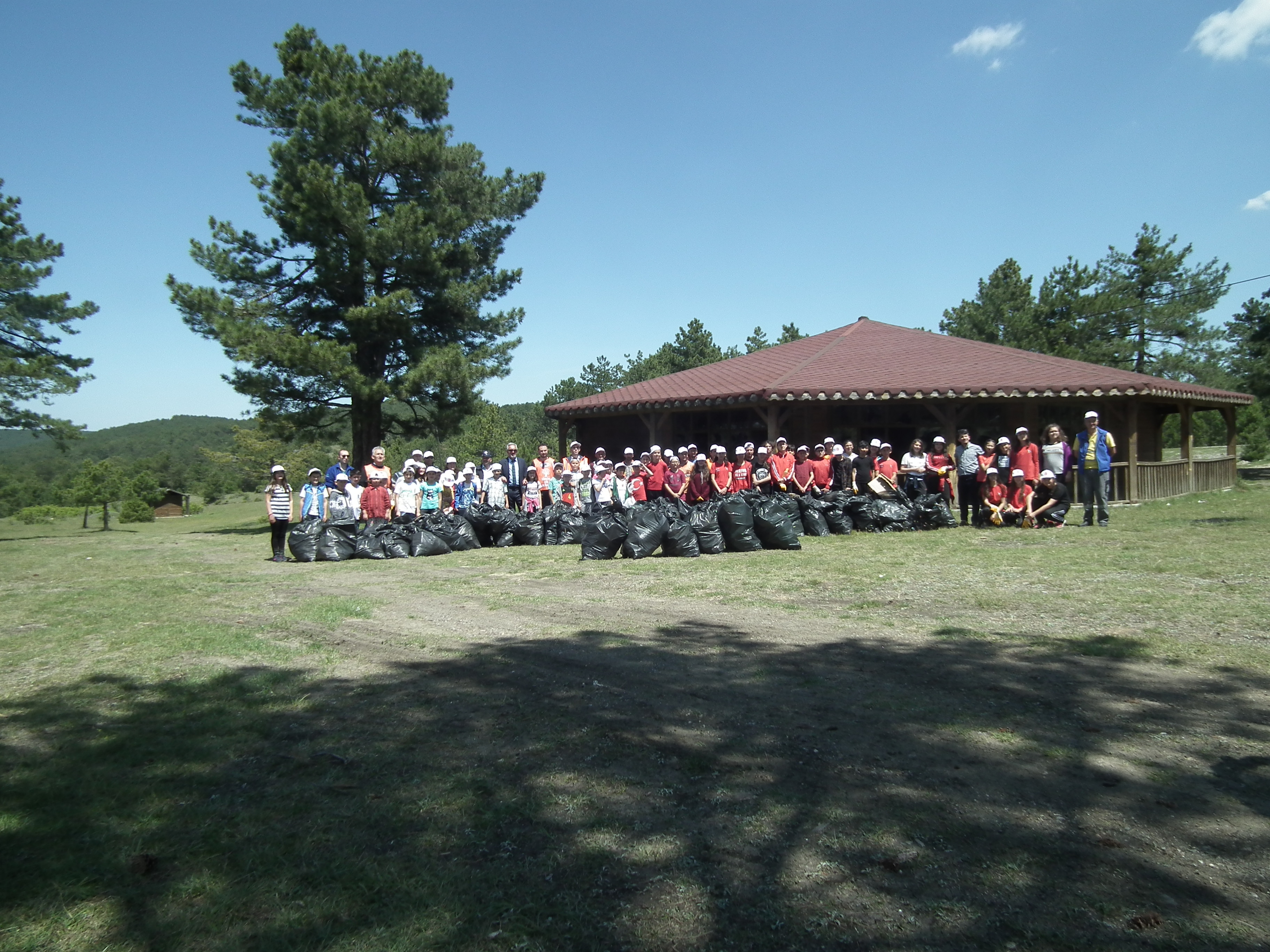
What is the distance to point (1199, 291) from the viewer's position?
136 ft

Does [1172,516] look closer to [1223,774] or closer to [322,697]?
[1223,774]

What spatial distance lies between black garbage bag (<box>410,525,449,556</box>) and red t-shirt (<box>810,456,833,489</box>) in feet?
18.7

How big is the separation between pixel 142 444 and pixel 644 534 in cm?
12433

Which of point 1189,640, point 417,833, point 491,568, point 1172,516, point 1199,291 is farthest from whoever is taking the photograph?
point 1199,291

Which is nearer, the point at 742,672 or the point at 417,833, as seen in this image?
the point at 417,833

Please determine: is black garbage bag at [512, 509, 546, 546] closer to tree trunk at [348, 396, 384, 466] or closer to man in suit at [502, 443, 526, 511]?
man in suit at [502, 443, 526, 511]

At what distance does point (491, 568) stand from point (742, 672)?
558 centimetres

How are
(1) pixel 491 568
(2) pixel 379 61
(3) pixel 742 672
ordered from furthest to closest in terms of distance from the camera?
(2) pixel 379 61 → (1) pixel 491 568 → (3) pixel 742 672

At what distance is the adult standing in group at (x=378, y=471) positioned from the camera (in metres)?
12.6

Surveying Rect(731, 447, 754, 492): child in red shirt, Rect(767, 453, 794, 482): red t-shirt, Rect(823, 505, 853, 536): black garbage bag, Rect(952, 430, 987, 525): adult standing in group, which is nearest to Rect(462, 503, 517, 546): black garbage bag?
Rect(731, 447, 754, 492): child in red shirt

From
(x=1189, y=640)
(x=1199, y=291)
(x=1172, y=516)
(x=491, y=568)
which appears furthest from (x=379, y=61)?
(x=1199, y=291)

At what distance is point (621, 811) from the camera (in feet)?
10.5

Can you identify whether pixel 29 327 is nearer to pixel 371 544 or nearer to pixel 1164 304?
pixel 371 544

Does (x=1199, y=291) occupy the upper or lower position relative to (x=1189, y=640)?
upper
